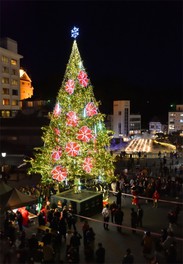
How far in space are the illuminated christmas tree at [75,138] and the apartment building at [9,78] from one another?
40.5 metres

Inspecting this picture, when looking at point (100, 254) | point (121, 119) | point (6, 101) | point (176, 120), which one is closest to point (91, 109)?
point (100, 254)

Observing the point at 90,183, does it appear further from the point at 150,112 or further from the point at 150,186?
the point at 150,112

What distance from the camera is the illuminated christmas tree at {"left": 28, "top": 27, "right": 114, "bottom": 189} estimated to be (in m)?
17.8

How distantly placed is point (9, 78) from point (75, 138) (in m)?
46.0

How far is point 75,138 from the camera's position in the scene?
1783 centimetres

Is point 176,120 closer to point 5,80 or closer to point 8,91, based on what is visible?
point 8,91

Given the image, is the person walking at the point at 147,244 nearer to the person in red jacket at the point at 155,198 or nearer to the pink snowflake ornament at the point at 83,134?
the person in red jacket at the point at 155,198

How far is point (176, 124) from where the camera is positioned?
111438 mm

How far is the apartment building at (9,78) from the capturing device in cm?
5731

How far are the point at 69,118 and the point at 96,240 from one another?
7.56 metres

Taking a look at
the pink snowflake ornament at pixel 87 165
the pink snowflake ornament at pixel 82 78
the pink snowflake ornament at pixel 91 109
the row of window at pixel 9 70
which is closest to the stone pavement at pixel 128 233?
the pink snowflake ornament at pixel 87 165

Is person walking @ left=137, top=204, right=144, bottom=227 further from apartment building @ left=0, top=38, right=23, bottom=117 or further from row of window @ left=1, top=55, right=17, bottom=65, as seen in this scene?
row of window @ left=1, top=55, right=17, bottom=65

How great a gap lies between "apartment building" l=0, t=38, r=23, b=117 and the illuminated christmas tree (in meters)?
40.5

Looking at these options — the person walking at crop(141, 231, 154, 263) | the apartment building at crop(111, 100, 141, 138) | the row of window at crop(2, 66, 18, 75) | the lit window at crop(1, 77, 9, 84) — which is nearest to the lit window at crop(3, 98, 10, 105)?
the lit window at crop(1, 77, 9, 84)
